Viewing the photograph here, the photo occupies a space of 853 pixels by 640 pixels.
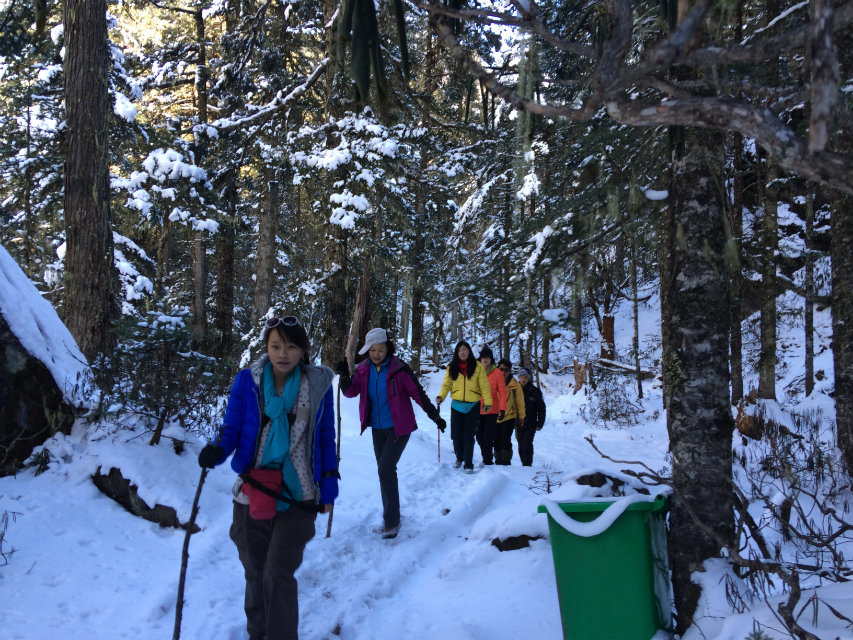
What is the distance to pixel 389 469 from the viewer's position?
5.73 meters

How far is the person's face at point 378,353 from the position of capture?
596cm

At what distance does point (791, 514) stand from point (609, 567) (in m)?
4.47

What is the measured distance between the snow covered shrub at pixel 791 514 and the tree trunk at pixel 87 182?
6.98m

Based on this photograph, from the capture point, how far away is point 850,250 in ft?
21.0

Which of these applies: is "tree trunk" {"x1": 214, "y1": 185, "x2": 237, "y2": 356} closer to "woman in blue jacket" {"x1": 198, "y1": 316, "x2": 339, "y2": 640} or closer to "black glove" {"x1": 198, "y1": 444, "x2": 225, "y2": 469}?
"woman in blue jacket" {"x1": 198, "y1": 316, "x2": 339, "y2": 640}

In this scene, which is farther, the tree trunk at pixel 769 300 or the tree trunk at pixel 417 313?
the tree trunk at pixel 417 313

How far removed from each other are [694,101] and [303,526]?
2823 mm

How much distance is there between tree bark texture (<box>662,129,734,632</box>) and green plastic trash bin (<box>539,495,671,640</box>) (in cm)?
27

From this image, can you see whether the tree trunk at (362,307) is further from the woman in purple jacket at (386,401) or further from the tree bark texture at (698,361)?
the tree bark texture at (698,361)

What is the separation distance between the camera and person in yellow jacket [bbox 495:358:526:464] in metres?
9.91

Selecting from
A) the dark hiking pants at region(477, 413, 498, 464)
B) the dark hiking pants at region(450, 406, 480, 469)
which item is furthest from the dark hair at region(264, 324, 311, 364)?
the dark hiking pants at region(477, 413, 498, 464)

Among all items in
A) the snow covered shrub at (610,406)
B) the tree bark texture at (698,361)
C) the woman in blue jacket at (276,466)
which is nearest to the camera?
the woman in blue jacket at (276,466)

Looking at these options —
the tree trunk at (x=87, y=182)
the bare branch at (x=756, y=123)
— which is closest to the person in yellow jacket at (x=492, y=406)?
the tree trunk at (x=87, y=182)

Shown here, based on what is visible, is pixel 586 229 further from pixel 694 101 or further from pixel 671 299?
pixel 694 101
